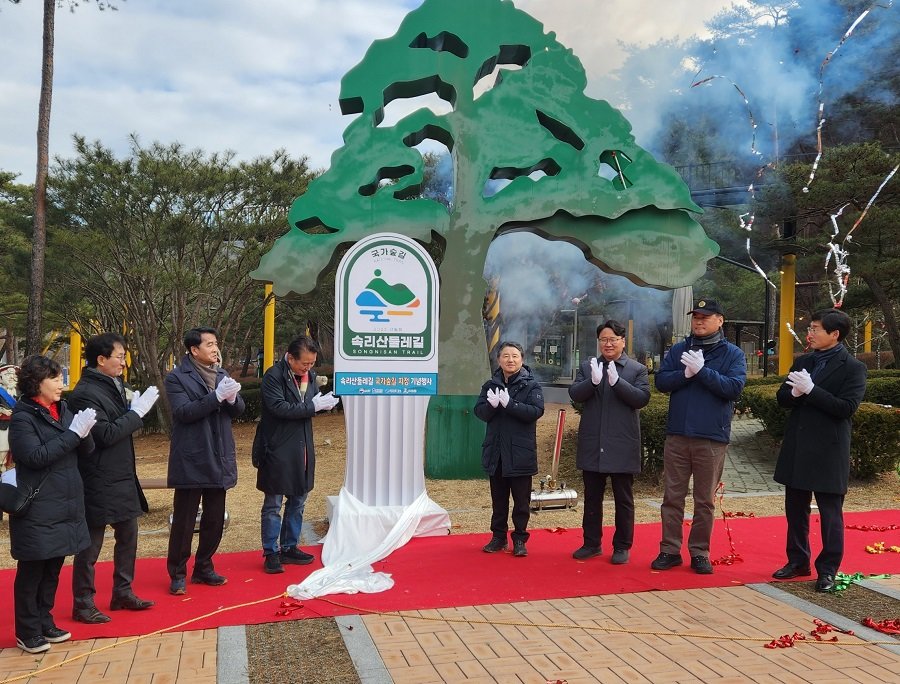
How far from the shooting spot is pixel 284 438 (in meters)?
4.95

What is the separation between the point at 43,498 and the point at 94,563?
671 millimetres

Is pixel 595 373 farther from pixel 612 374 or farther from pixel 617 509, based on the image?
pixel 617 509

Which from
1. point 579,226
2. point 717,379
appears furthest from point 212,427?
point 579,226

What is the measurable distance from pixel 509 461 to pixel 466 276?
3.58 meters

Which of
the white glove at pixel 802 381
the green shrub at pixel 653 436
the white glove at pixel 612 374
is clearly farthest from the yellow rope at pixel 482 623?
the green shrub at pixel 653 436

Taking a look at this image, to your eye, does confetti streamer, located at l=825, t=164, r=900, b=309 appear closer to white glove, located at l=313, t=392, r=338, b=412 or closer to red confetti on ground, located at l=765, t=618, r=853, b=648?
red confetti on ground, located at l=765, t=618, r=853, b=648

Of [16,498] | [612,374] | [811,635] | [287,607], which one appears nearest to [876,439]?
[612,374]

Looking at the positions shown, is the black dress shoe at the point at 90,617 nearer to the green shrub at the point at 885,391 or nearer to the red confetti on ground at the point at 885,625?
the red confetti on ground at the point at 885,625

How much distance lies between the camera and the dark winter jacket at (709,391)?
186 inches

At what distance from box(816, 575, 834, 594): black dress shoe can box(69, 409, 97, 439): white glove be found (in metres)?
4.06

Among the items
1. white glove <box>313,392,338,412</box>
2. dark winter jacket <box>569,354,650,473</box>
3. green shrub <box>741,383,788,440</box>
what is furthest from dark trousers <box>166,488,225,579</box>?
green shrub <box>741,383,788,440</box>

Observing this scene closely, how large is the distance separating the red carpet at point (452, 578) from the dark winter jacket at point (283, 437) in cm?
58

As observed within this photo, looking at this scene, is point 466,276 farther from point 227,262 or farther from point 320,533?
point 227,262

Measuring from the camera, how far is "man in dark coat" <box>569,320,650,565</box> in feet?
16.6
